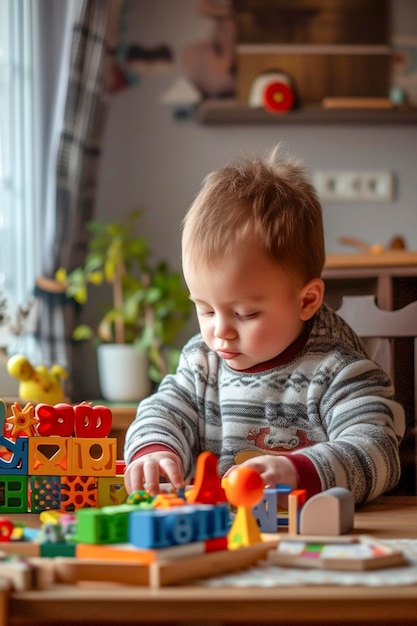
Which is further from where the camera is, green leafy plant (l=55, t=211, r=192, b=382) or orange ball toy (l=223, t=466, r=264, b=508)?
green leafy plant (l=55, t=211, r=192, b=382)

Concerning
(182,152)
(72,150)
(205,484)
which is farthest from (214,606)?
(182,152)

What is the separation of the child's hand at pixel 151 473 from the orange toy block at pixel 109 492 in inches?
0.6

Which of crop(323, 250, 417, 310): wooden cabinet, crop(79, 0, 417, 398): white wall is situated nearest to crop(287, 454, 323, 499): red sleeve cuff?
crop(323, 250, 417, 310): wooden cabinet

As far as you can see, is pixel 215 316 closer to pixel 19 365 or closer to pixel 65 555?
pixel 65 555

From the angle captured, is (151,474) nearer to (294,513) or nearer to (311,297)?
(294,513)

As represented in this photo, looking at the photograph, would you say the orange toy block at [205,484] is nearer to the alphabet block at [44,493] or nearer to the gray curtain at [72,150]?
the alphabet block at [44,493]

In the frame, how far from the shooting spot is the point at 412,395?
1379mm

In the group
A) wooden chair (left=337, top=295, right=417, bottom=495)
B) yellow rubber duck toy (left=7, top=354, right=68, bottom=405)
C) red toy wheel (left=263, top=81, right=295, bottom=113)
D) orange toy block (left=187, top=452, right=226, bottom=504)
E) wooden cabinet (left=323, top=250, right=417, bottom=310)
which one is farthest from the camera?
red toy wheel (left=263, top=81, right=295, bottom=113)

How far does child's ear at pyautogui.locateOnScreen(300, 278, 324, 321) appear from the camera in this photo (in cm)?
110

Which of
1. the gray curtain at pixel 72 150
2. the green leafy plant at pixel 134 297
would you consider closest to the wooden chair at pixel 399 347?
the green leafy plant at pixel 134 297

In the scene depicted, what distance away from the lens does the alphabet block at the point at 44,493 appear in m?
0.85

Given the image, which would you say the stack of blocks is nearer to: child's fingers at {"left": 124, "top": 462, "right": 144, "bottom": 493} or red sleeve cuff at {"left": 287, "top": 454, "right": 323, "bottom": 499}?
child's fingers at {"left": 124, "top": 462, "right": 144, "bottom": 493}

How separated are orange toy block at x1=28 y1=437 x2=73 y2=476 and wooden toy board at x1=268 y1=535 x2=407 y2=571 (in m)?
0.28

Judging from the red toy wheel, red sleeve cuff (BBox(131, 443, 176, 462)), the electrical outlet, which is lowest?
red sleeve cuff (BBox(131, 443, 176, 462))
